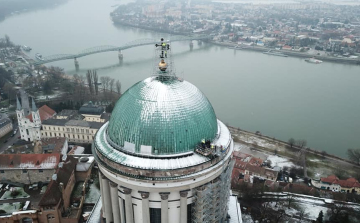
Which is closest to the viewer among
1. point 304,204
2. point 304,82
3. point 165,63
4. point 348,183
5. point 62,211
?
point 165,63

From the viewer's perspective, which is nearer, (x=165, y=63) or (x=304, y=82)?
(x=165, y=63)

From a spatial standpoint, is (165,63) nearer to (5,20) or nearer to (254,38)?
(254,38)

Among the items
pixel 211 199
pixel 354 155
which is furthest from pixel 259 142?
pixel 211 199

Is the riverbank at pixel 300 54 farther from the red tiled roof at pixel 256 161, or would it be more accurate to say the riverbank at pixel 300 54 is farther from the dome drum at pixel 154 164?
the dome drum at pixel 154 164

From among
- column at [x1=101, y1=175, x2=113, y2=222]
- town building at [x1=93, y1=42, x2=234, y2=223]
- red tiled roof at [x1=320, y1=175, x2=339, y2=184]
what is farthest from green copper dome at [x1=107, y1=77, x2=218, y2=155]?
red tiled roof at [x1=320, y1=175, x2=339, y2=184]

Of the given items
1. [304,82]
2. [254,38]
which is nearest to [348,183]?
[304,82]

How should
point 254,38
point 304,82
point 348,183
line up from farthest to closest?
1. point 254,38
2. point 304,82
3. point 348,183
